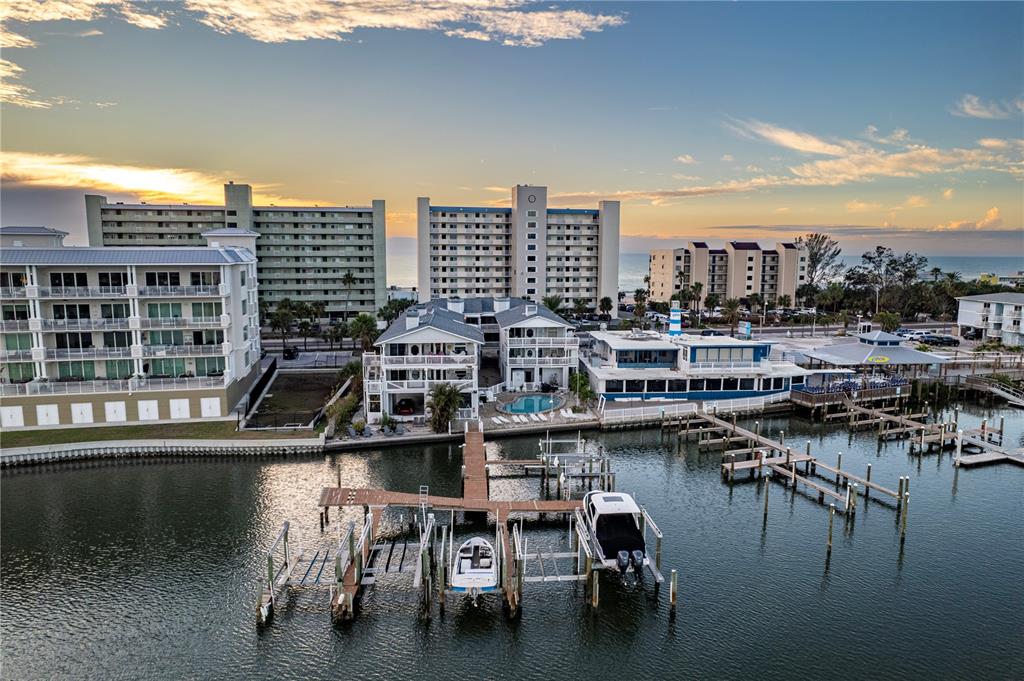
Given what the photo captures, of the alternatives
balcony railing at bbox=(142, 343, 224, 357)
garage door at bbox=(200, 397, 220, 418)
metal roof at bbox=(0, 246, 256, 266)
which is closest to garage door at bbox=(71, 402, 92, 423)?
balcony railing at bbox=(142, 343, 224, 357)

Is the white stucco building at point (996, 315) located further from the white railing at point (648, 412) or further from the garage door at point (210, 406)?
the garage door at point (210, 406)

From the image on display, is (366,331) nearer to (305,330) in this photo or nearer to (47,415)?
(305,330)

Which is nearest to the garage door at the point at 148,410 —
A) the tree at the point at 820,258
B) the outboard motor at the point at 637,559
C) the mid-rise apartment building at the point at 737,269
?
the outboard motor at the point at 637,559

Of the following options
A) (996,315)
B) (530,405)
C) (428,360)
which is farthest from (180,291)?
(996,315)

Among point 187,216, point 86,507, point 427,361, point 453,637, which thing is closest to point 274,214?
point 187,216

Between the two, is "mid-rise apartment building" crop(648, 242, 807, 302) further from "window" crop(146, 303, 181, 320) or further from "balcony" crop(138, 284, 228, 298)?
"window" crop(146, 303, 181, 320)

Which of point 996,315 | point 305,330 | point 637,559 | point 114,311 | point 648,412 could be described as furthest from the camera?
point 996,315

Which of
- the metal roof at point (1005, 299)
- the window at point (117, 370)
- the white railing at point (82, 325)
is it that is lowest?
the window at point (117, 370)
